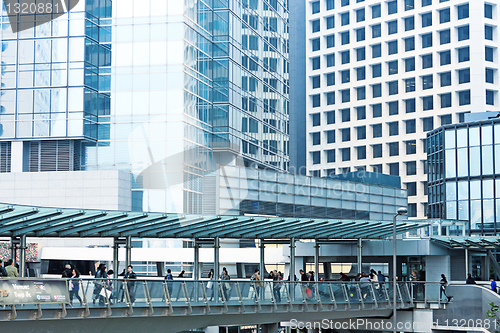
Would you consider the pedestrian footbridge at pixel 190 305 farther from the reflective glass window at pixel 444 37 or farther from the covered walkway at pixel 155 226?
the reflective glass window at pixel 444 37

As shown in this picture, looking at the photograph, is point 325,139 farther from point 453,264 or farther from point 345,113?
point 453,264

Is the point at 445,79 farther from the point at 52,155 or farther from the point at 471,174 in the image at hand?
the point at 52,155

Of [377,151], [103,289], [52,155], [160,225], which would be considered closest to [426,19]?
[377,151]

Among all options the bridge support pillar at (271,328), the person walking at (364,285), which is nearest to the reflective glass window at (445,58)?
the person walking at (364,285)

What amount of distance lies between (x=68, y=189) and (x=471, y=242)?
104 ft

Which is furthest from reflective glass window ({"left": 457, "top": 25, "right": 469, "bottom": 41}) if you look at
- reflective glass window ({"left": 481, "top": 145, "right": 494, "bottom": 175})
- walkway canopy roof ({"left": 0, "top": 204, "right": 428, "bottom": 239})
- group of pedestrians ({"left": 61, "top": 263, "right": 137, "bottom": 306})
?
group of pedestrians ({"left": 61, "top": 263, "right": 137, "bottom": 306})

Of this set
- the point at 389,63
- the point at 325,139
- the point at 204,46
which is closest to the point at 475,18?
the point at 389,63

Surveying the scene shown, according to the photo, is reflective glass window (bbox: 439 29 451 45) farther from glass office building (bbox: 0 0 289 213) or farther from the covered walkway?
the covered walkway

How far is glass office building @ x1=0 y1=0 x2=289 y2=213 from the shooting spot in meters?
57.3

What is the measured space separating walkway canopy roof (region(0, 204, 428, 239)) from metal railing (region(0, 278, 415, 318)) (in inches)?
116

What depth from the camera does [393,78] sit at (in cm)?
9031

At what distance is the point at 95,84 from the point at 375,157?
44191 millimetres

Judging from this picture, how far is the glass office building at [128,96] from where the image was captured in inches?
2258

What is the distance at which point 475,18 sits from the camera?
275ft
